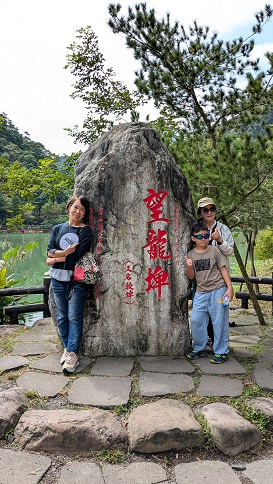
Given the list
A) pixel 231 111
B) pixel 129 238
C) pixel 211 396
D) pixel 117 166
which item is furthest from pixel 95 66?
pixel 211 396

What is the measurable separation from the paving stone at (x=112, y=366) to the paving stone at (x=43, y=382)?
0.30 meters

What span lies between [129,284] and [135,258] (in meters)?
0.25

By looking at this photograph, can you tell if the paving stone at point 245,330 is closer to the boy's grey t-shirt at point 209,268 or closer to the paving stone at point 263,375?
the paving stone at point 263,375

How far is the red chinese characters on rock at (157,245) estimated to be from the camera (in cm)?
361

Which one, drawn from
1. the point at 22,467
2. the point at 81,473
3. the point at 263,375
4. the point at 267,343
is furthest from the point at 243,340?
the point at 22,467

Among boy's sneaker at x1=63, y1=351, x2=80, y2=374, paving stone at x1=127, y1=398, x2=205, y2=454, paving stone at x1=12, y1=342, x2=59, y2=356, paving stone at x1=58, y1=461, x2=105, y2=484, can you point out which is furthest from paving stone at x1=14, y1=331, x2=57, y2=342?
paving stone at x1=58, y1=461, x2=105, y2=484

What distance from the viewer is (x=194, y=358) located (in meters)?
3.57

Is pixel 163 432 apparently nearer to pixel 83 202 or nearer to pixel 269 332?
pixel 83 202

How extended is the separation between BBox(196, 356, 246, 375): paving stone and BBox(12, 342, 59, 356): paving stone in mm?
1470

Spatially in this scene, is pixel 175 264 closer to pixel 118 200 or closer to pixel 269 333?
pixel 118 200

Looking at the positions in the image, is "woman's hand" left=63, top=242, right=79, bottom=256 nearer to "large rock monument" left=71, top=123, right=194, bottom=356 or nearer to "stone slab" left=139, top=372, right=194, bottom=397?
"large rock monument" left=71, top=123, right=194, bottom=356

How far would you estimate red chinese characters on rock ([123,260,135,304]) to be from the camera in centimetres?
358

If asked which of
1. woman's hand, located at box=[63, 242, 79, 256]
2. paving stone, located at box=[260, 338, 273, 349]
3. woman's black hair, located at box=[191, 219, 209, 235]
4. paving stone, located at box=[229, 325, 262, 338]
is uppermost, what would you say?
woman's black hair, located at box=[191, 219, 209, 235]

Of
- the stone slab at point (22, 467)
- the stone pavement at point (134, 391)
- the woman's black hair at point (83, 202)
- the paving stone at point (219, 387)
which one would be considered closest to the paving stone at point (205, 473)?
the stone pavement at point (134, 391)
